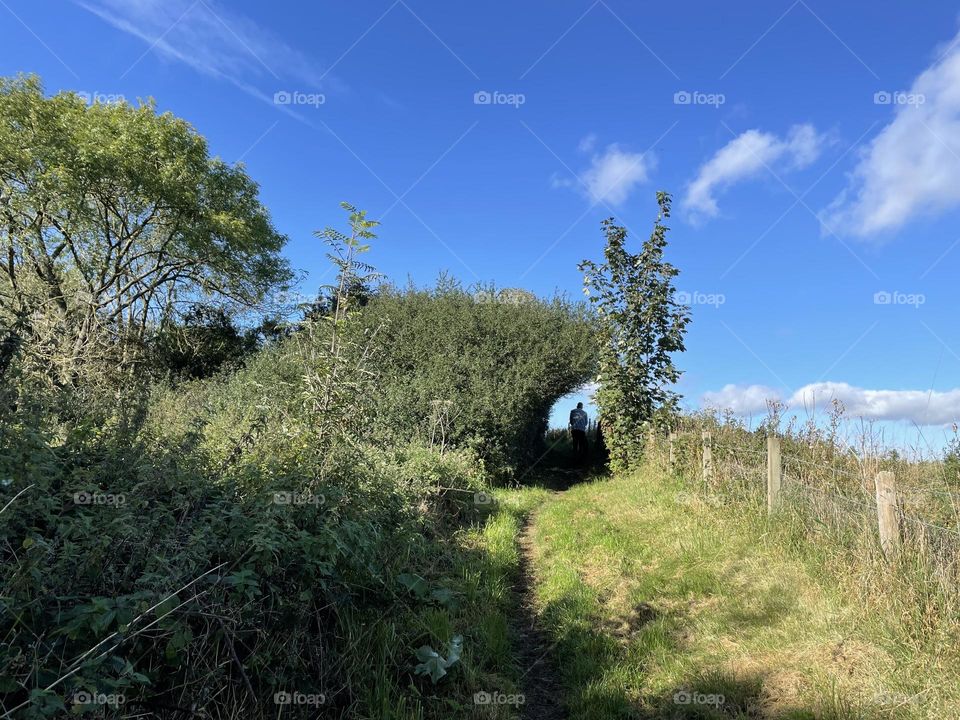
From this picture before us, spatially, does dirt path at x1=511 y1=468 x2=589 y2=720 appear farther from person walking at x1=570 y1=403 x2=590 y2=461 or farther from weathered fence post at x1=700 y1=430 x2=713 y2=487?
person walking at x1=570 y1=403 x2=590 y2=461

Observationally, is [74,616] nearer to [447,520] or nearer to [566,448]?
[447,520]

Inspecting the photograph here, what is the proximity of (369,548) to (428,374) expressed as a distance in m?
10.5

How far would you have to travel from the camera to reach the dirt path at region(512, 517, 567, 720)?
417 cm

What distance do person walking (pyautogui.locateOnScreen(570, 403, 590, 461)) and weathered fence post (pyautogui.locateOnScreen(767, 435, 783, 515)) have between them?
11.9 meters

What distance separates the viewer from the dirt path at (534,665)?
417 centimetres

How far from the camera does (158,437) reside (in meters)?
4.40

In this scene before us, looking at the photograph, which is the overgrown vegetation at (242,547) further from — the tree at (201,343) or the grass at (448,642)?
the tree at (201,343)

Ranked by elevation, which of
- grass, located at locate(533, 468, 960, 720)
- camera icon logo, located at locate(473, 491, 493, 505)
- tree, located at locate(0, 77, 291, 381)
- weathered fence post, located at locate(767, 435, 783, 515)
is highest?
tree, located at locate(0, 77, 291, 381)

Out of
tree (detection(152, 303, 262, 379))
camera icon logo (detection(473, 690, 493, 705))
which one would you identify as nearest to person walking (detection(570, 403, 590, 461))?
tree (detection(152, 303, 262, 379))

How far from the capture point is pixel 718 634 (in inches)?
183

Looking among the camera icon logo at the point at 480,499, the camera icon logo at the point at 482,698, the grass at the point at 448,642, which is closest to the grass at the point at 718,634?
the grass at the point at 448,642

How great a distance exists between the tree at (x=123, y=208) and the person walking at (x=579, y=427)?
47.4 ft

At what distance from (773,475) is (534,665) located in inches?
165

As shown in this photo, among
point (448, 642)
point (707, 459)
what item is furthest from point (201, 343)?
point (448, 642)
